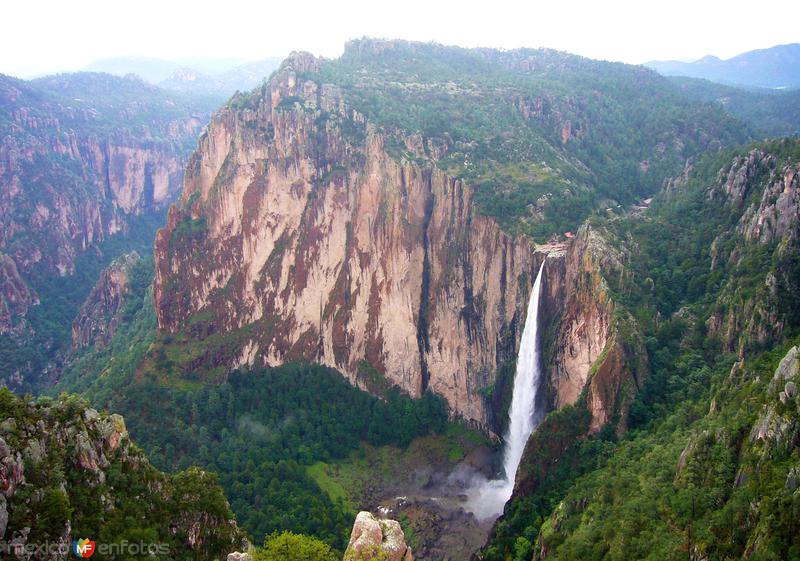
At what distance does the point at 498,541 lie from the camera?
49156mm

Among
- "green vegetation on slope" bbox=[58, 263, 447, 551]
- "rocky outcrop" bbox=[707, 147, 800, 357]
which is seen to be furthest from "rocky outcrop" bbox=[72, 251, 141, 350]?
"rocky outcrop" bbox=[707, 147, 800, 357]

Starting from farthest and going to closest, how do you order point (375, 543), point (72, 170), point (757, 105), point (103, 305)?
point (72, 170) < point (757, 105) < point (103, 305) < point (375, 543)

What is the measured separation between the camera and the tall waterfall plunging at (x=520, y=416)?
6057 centimetres

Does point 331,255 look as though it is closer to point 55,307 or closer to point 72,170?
point 55,307

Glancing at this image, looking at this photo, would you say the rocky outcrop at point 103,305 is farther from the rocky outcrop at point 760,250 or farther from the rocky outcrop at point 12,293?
the rocky outcrop at point 760,250

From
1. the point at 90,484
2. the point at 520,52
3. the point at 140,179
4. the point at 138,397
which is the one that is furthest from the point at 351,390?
the point at 140,179

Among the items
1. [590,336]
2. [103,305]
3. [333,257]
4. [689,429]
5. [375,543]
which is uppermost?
[333,257]

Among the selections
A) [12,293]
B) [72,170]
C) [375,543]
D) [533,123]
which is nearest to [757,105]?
[533,123]

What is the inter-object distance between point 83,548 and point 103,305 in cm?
8184

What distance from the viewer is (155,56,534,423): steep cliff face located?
73.4 meters

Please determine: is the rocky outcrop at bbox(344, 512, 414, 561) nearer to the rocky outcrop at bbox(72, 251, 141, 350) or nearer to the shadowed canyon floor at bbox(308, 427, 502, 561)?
the shadowed canyon floor at bbox(308, 427, 502, 561)

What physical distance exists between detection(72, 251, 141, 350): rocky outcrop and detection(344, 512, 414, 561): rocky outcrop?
265 feet

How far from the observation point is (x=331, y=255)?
261 ft

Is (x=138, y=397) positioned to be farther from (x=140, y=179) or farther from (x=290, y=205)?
(x=140, y=179)
